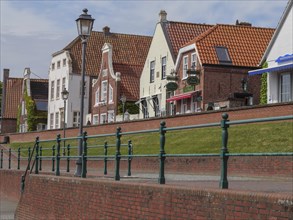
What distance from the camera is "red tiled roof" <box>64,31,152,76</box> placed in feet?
210

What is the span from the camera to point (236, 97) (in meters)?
41.6

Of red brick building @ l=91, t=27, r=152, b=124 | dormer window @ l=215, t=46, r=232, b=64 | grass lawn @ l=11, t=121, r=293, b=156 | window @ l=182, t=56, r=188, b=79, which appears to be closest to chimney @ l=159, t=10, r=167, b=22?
window @ l=182, t=56, r=188, b=79

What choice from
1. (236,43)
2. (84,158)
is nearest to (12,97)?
(236,43)

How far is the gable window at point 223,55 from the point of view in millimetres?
42469

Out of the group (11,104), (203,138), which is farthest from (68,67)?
(203,138)

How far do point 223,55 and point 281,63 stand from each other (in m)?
8.02

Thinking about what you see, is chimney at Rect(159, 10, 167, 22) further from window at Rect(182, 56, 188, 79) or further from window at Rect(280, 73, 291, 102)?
window at Rect(280, 73, 291, 102)

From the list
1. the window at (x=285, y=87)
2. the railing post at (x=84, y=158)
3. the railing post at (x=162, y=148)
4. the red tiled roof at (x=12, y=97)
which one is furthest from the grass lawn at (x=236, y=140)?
the red tiled roof at (x=12, y=97)

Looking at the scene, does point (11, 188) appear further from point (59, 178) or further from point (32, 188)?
point (59, 178)

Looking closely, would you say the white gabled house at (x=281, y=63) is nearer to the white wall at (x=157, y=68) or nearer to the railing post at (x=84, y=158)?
the white wall at (x=157, y=68)

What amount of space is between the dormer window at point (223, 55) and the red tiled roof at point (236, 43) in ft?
0.77

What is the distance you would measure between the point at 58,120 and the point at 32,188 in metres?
47.8

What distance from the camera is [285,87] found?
35.6 m

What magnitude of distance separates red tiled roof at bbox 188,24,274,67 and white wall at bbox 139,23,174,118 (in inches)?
180
